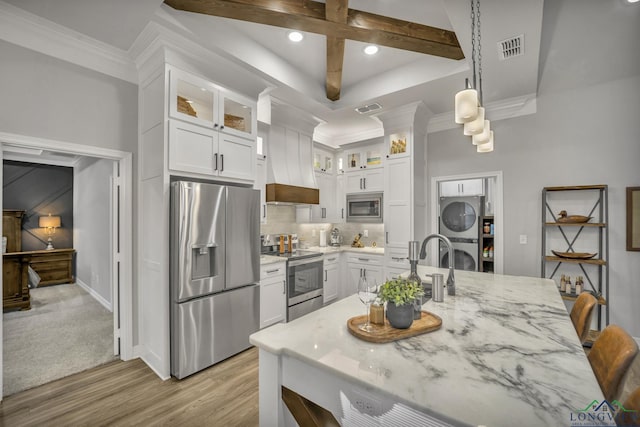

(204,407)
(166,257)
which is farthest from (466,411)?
(166,257)

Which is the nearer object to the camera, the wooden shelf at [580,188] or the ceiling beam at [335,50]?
the ceiling beam at [335,50]

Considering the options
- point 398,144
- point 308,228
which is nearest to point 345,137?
point 398,144

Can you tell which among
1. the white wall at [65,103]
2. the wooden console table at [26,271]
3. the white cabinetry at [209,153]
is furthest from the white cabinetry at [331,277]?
the wooden console table at [26,271]

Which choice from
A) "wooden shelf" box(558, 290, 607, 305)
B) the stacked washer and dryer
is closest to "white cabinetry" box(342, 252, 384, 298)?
the stacked washer and dryer

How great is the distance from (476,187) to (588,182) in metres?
1.95

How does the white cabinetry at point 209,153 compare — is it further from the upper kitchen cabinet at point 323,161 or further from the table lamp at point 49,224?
the table lamp at point 49,224

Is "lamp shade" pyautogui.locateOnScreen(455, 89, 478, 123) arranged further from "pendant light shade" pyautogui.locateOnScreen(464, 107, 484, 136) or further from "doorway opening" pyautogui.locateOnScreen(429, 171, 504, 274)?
"doorway opening" pyautogui.locateOnScreen(429, 171, 504, 274)

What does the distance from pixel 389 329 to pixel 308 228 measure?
395 centimetres

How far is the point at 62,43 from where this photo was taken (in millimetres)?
2375

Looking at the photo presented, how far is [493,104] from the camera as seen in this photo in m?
3.76

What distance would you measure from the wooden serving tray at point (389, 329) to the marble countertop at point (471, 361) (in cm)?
3

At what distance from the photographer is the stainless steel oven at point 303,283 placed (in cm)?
377

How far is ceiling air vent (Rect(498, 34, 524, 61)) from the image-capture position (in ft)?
7.79

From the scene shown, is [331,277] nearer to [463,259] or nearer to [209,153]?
[463,259]
